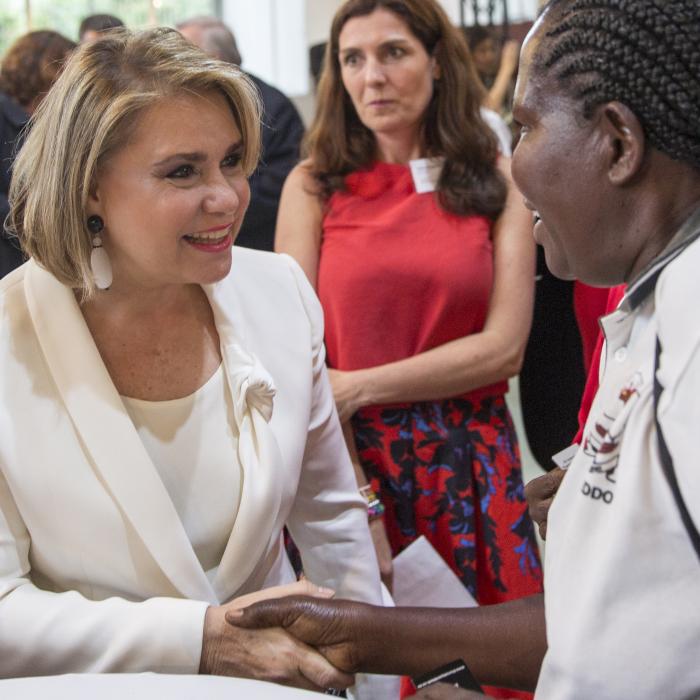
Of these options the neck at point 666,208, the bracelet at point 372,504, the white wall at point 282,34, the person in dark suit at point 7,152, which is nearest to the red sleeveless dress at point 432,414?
the bracelet at point 372,504

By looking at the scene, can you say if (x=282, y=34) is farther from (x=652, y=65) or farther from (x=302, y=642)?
(x=652, y=65)

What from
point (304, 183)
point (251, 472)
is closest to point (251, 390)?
point (251, 472)

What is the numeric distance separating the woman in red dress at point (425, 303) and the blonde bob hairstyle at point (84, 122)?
34.5 inches

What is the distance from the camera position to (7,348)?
1.71 metres

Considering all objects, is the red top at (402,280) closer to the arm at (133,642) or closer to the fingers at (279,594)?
the fingers at (279,594)

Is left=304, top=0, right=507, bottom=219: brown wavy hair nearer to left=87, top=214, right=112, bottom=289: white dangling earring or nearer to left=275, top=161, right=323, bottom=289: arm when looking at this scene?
left=275, top=161, right=323, bottom=289: arm

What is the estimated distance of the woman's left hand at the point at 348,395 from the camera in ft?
8.20

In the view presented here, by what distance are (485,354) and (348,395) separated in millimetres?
342

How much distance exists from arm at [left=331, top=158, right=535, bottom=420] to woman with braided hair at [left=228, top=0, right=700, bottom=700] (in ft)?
4.18

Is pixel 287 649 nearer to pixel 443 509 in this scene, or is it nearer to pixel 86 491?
pixel 86 491

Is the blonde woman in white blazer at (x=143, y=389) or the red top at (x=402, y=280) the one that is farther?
the red top at (x=402, y=280)

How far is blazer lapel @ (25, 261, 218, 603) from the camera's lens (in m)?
1.65

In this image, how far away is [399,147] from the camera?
275 cm

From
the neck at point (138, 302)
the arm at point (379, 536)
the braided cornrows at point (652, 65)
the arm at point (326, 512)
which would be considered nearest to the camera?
the braided cornrows at point (652, 65)
